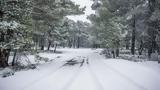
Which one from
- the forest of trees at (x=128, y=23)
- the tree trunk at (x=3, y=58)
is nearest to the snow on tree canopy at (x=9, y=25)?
the tree trunk at (x=3, y=58)

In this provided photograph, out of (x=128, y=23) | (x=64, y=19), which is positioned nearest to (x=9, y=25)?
(x=64, y=19)

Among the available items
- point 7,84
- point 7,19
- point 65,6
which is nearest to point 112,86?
point 7,84

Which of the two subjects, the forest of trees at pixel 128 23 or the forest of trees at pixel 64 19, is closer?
the forest of trees at pixel 64 19

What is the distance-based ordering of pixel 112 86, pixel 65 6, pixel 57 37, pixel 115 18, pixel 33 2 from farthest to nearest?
1. pixel 57 37
2. pixel 115 18
3. pixel 65 6
4. pixel 33 2
5. pixel 112 86

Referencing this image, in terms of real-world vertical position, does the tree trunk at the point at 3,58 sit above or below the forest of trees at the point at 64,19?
below

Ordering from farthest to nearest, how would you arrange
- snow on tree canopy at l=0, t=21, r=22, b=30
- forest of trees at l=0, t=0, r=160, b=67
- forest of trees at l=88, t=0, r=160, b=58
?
forest of trees at l=88, t=0, r=160, b=58, forest of trees at l=0, t=0, r=160, b=67, snow on tree canopy at l=0, t=21, r=22, b=30

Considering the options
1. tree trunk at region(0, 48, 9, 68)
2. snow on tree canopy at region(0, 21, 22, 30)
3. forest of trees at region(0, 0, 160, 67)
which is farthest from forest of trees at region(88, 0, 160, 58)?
snow on tree canopy at region(0, 21, 22, 30)

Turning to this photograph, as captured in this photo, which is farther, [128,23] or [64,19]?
[128,23]

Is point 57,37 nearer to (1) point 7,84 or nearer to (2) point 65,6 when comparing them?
(2) point 65,6

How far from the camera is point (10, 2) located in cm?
1598

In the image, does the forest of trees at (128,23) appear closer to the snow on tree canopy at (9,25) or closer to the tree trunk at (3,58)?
the tree trunk at (3,58)

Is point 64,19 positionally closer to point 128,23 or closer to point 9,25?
point 128,23

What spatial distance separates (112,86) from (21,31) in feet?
27.6

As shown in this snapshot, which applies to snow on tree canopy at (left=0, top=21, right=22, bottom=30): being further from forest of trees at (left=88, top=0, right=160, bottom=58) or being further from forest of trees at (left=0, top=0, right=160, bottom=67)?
forest of trees at (left=88, top=0, right=160, bottom=58)
